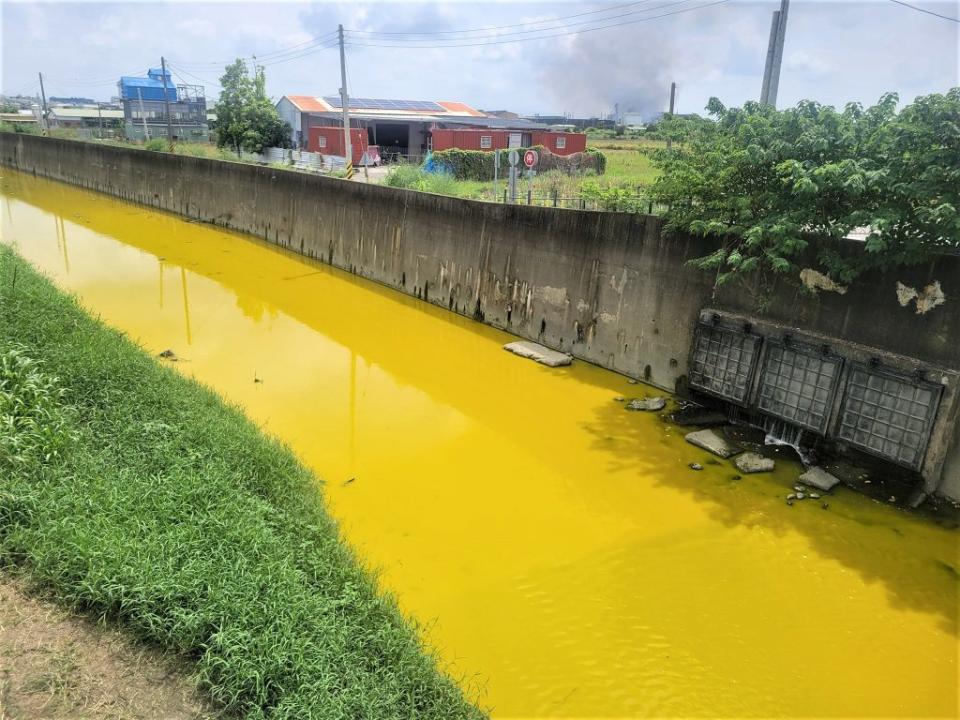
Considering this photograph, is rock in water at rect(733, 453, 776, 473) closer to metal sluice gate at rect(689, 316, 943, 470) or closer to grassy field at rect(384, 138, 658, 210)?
metal sluice gate at rect(689, 316, 943, 470)

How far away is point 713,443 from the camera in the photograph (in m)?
7.54

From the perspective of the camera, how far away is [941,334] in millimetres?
6336

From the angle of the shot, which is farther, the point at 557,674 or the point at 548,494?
the point at 548,494

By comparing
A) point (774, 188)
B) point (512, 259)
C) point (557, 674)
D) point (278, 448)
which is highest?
point (774, 188)

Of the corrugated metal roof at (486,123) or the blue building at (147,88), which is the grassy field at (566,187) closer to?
the corrugated metal roof at (486,123)

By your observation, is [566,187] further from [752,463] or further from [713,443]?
[752,463]

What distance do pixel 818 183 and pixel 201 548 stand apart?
6.35 m

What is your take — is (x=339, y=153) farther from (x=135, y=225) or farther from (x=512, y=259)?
(x=512, y=259)

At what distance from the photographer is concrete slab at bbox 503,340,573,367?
398 inches

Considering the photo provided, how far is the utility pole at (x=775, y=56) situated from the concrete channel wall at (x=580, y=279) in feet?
6.80

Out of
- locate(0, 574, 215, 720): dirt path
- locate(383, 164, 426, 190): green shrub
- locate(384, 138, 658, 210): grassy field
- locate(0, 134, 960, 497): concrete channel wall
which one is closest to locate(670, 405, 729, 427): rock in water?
locate(0, 134, 960, 497): concrete channel wall

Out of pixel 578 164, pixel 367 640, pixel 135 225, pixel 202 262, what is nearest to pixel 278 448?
pixel 367 640

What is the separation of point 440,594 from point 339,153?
89.3 feet

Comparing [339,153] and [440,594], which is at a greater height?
[339,153]
